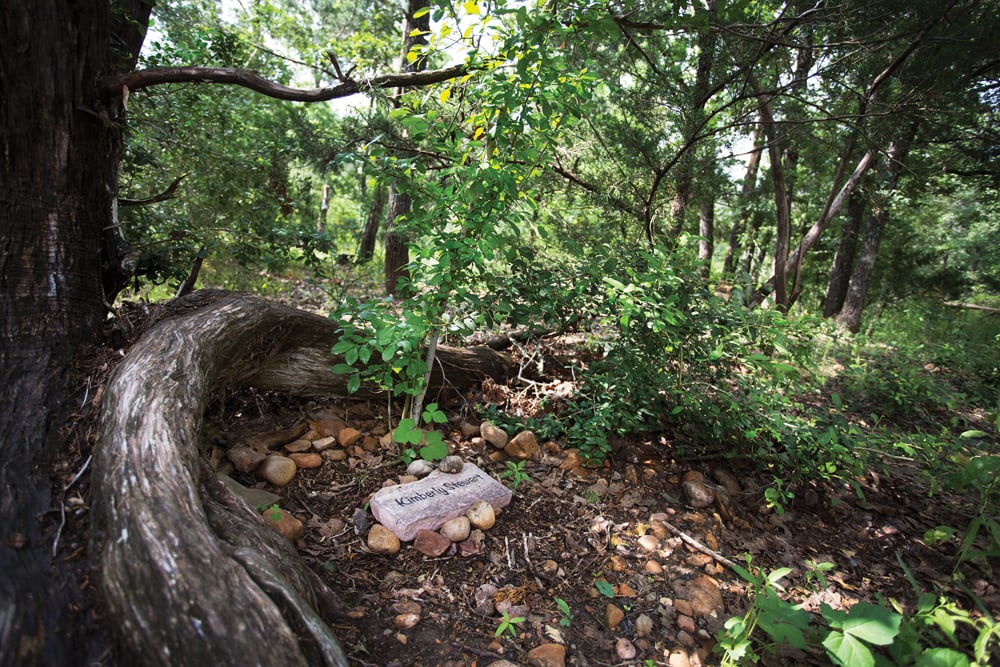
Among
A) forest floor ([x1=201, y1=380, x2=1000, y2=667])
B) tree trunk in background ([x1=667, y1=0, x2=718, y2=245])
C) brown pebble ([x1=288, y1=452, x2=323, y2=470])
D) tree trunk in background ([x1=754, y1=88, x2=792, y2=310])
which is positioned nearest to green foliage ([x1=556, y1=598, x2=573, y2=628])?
forest floor ([x1=201, y1=380, x2=1000, y2=667])

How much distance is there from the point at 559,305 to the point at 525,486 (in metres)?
1.24

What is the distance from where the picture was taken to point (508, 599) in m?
1.95

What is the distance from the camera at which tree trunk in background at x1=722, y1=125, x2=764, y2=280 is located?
604cm

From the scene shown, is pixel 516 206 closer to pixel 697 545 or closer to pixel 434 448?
pixel 434 448

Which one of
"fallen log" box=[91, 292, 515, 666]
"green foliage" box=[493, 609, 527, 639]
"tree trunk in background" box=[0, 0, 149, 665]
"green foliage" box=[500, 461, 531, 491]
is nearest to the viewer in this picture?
"fallen log" box=[91, 292, 515, 666]

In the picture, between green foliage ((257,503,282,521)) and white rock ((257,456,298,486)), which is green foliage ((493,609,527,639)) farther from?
white rock ((257,456,298,486))

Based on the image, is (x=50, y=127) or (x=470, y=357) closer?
(x=50, y=127)

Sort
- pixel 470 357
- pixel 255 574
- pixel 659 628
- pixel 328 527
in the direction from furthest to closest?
pixel 470 357, pixel 328 527, pixel 659 628, pixel 255 574

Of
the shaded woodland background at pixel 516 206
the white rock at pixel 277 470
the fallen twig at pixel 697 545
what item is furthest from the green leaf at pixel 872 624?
the white rock at pixel 277 470

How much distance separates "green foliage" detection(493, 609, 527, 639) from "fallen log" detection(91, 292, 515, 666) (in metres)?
0.61

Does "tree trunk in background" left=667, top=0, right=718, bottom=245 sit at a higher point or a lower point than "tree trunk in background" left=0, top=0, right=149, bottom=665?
higher

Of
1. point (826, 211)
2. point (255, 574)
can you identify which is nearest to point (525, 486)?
point (255, 574)

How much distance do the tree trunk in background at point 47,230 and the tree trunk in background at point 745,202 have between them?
3561 millimetres

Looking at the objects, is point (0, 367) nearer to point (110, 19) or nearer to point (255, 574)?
point (255, 574)
